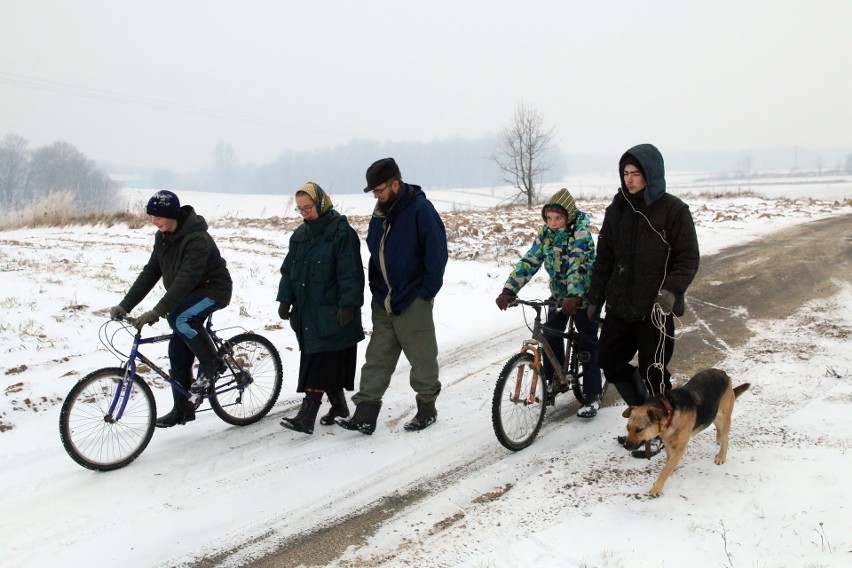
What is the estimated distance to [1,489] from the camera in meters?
4.44

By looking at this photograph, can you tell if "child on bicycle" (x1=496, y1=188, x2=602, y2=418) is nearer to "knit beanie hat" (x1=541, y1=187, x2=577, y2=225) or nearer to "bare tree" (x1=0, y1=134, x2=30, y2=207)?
"knit beanie hat" (x1=541, y1=187, x2=577, y2=225)

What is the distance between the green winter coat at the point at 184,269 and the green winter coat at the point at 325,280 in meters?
0.64

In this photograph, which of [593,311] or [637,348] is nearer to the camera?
[637,348]

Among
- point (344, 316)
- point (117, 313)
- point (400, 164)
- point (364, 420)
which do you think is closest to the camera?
point (117, 313)

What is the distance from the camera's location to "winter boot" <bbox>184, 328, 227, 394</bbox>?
5277 mm

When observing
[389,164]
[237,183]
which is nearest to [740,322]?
[389,164]

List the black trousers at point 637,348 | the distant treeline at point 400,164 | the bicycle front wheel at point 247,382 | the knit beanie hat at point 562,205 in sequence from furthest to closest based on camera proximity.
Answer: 1. the distant treeline at point 400,164
2. the bicycle front wheel at point 247,382
3. the knit beanie hat at point 562,205
4. the black trousers at point 637,348

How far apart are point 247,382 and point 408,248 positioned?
2.09m

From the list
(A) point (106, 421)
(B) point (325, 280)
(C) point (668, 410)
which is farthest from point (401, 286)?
(A) point (106, 421)

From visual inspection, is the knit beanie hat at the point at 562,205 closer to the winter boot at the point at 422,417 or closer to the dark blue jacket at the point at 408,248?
the dark blue jacket at the point at 408,248

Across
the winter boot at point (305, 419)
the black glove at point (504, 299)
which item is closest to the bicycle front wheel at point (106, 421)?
the winter boot at point (305, 419)

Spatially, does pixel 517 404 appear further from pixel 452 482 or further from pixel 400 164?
pixel 400 164

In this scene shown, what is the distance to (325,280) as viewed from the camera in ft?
17.1

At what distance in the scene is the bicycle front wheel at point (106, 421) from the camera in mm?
4566
